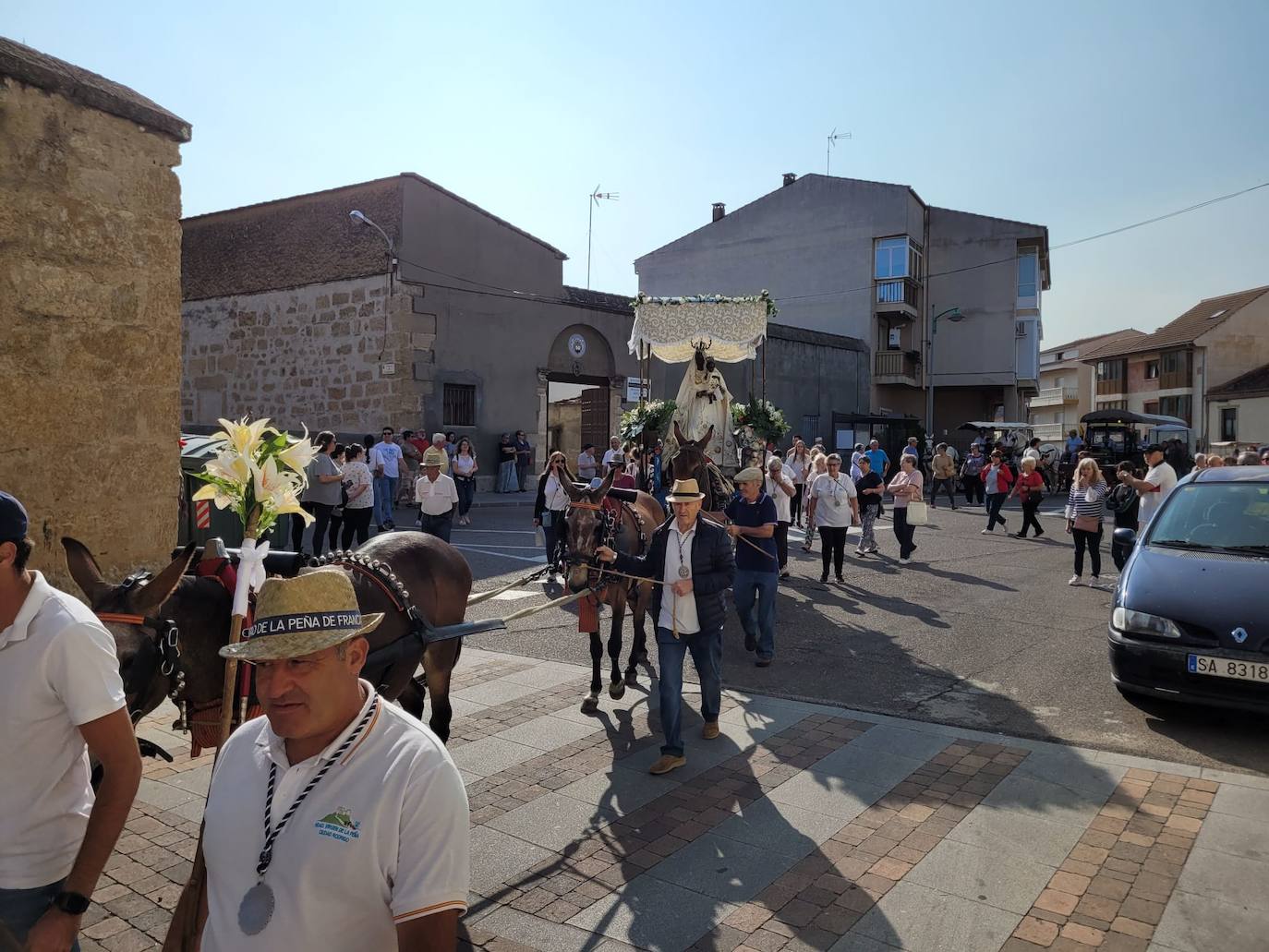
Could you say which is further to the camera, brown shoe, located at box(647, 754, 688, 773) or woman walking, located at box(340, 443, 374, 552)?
woman walking, located at box(340, 443, 374, 552)

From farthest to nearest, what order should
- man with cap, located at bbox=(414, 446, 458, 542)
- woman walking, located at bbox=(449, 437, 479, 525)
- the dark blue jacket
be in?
1. woman walking, located at bbox=(449, 437, 479, 525)
2. man with cap, located at bbox=(414, 446, 458, 542)
3. the dark blue jacket

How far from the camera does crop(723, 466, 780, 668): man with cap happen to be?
8.34m

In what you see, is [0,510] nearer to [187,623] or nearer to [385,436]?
[187,623]

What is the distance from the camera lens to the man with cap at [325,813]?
69.7 inches

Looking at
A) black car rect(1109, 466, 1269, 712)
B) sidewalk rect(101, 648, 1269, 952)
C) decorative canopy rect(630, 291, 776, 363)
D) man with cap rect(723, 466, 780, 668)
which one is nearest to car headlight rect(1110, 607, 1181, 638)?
black car rect(1109, 466, 1269, 712)

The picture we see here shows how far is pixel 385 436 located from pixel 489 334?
6849mm

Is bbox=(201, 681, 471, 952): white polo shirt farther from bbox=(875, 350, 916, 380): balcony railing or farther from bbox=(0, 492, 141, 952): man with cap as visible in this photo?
bbox=(875, 350, 916, 380): balcony railing

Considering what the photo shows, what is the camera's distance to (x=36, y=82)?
560cm

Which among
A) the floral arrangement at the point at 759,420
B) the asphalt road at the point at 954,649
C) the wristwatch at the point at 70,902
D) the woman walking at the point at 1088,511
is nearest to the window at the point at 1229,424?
the asphalt road at the point at 954,649

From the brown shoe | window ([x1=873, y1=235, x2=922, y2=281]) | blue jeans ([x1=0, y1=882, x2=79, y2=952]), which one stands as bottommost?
the brown shoe

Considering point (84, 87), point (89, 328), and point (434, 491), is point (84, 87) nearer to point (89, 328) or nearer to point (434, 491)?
point (89, 328)

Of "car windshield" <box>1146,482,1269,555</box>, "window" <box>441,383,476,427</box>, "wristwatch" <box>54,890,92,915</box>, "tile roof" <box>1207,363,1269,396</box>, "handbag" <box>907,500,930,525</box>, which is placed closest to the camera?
"wristwatch" <box>54,890,92,915</box>

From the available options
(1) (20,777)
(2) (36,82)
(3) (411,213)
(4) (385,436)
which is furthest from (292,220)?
(1) (20,777)

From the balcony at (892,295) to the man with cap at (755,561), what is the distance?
110 feet
